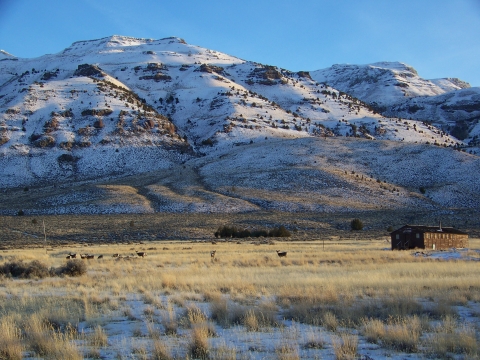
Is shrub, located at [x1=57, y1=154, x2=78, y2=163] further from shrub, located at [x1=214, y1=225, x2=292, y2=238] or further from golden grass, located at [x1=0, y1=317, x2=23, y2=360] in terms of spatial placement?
golden grass, located at [x1=0, y1=317, x2=23, y2=360]

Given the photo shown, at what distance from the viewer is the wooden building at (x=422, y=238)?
35375 mm

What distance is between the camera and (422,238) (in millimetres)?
35750

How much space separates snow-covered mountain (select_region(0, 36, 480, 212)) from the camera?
247 ft

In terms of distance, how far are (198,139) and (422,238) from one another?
89.6 meters

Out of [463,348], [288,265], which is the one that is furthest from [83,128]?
[463,348]

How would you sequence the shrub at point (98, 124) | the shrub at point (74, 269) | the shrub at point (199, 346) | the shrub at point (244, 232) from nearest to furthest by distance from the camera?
the shrub at point (199, 346) → the shrub at point (74, 269) → the shrub at point (244, 232) → the shrub at point (98, 124)

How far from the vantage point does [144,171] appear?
96.6 m

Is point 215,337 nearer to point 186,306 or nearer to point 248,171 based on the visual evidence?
point 186,306

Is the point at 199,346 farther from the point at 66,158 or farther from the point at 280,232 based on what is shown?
the point at 66,158

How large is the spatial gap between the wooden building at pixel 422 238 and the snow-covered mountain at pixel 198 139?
30.3 metres

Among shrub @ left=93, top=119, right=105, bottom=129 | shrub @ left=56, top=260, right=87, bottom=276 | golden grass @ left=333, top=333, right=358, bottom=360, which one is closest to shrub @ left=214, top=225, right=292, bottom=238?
shrub @ left=56, top=260, right=87, bottom=276

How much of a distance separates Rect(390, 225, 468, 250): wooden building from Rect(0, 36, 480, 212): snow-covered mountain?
3031 centimetres

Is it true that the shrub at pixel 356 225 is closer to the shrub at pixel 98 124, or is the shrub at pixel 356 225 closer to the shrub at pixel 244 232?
the shrub at pixel 244 232

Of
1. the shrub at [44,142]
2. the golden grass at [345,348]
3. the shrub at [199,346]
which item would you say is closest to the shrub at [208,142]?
the shrub at [44,142]
